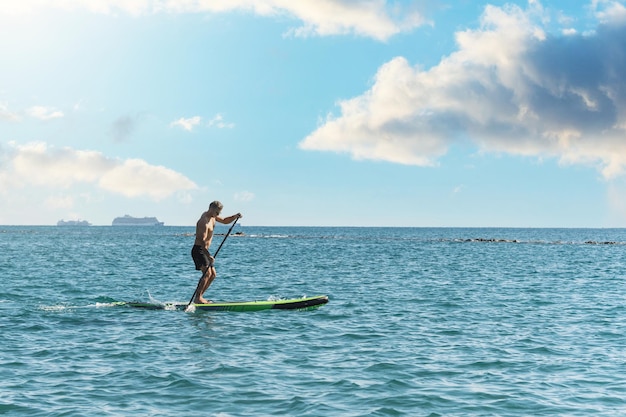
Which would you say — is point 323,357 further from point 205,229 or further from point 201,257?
point 201,257

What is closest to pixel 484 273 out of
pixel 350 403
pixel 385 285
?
pixel 385 285

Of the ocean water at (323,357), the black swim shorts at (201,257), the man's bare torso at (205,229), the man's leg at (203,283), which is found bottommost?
the ocean water at (323,357)

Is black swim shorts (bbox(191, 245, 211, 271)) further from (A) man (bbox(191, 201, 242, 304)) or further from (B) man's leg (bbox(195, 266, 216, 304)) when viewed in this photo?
(B) man's leg (bbox(195, 266, 216, 304))

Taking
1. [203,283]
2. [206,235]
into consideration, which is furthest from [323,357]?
[203,283]

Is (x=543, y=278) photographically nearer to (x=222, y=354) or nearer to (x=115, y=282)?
(x=115, y=282)

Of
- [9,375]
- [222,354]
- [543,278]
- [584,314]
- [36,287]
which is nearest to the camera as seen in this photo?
[9,375]

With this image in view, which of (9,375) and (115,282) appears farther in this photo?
(115,282)

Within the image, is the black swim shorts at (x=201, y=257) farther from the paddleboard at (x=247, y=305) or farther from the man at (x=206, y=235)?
the paddleboard at (x=247, y=305)

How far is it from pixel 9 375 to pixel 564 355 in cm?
1142

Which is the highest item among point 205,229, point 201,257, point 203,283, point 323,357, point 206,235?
point 205,229

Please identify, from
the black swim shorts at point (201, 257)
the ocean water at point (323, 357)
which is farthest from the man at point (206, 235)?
the ocean water at point (323, 357)

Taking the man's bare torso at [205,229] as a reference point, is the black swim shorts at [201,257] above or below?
below

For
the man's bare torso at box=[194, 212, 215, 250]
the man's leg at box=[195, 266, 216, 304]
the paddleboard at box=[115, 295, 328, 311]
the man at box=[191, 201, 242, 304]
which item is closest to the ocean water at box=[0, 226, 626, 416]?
the paddleboard at box=[115, 295, 328, 311]

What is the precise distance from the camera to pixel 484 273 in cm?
4319
